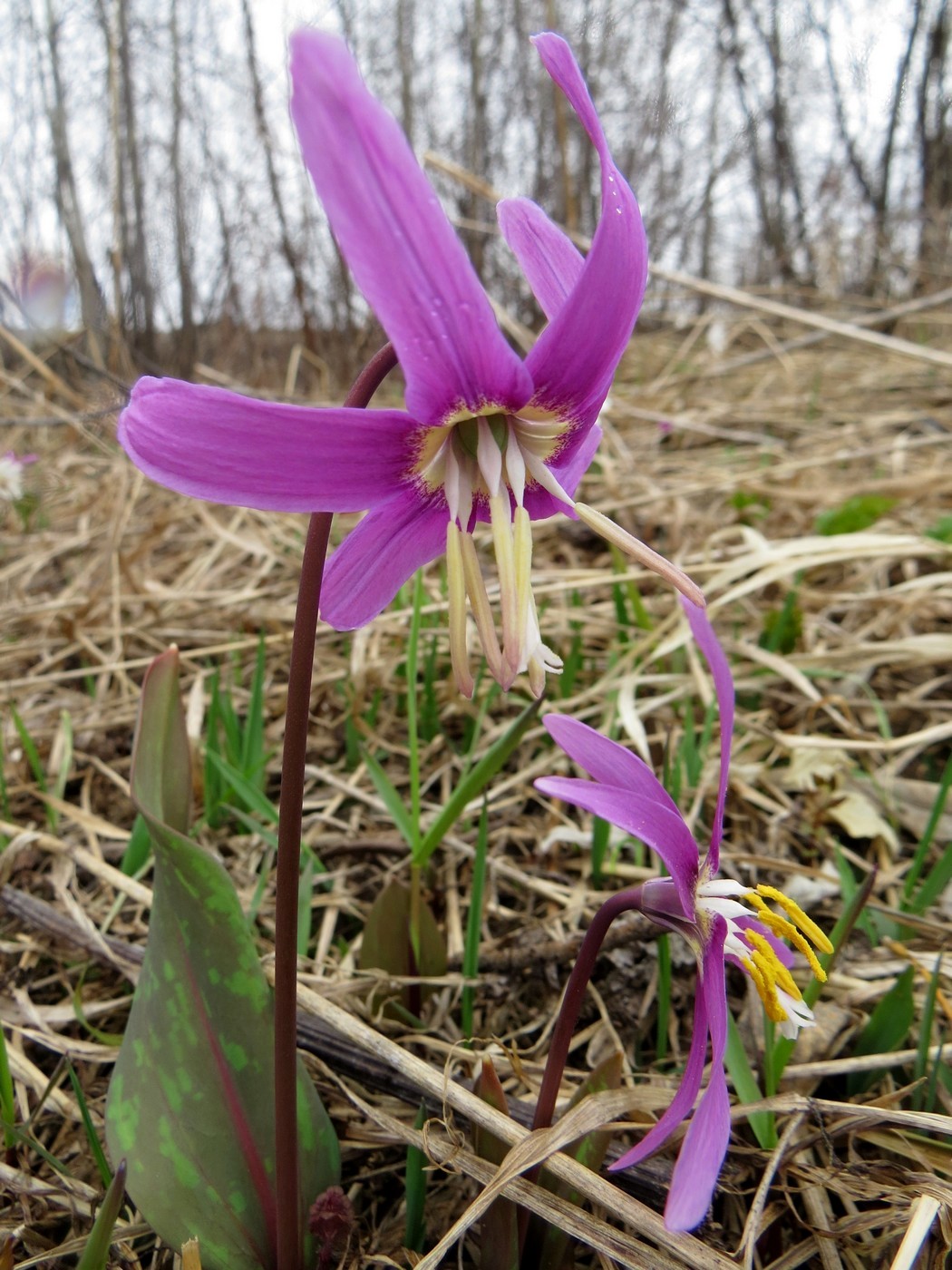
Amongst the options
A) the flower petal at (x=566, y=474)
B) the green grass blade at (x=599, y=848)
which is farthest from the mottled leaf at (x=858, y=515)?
the flower petal at (x=566, y=474)

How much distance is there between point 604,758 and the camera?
82cm

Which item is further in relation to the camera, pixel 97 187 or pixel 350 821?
pixel 97 187

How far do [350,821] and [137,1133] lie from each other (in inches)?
31.5

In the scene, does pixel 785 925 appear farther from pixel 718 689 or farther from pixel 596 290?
pixel 596 290

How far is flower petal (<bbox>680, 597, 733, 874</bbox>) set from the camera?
2.65 ft

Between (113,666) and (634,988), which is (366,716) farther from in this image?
(634,988)

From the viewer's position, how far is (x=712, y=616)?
2338 mm

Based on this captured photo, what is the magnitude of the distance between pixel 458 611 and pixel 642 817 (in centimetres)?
26

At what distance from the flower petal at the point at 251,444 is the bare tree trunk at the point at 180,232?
6.08 m

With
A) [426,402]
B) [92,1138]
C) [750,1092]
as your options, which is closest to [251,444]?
[426,402]

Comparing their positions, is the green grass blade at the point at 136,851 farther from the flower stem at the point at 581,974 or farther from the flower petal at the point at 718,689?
the flower petal at the point at 718,689

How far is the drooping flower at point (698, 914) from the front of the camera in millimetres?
734

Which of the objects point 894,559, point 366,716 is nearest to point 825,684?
point 894,559

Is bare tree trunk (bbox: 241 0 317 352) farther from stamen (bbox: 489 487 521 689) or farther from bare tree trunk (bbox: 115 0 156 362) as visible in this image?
stamen (bbox: 489 487 521 689)
